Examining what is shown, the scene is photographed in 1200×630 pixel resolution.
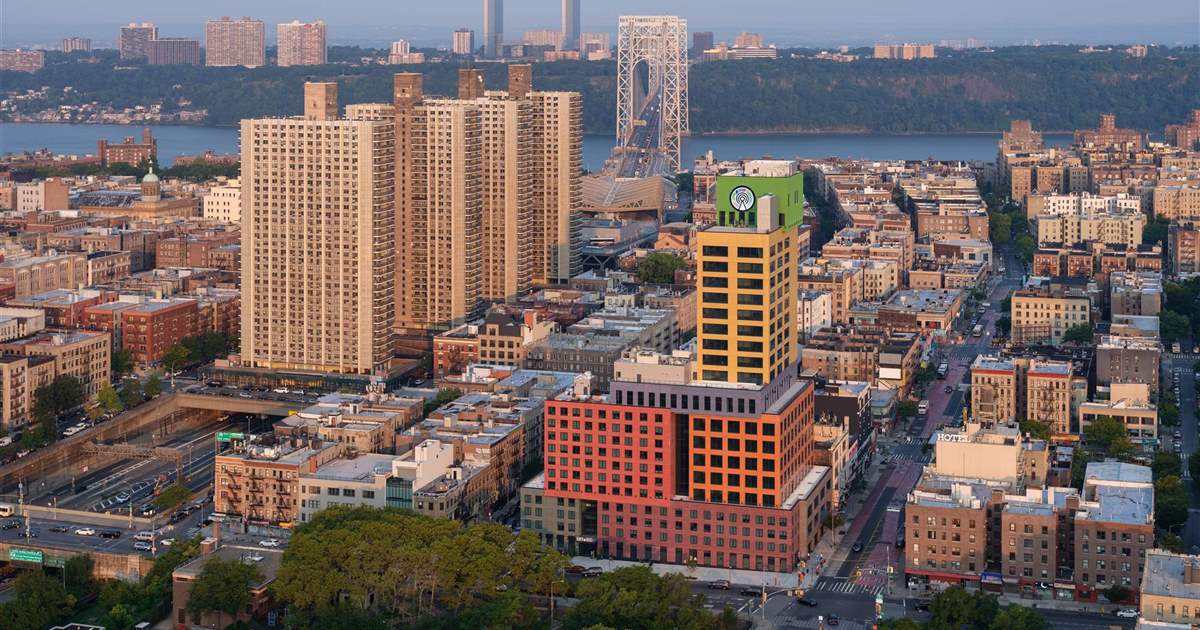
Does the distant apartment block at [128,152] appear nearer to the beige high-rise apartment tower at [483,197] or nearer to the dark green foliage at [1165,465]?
the beige high-rise apartment tower at [483,197]

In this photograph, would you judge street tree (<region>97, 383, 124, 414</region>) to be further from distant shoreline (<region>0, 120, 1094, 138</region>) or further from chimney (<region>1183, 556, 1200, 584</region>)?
distant shoreline (<region>0, 120, 1094, 138</region>)

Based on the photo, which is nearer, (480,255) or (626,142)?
(480,255)

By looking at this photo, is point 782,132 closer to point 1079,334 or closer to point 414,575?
point 1079,334

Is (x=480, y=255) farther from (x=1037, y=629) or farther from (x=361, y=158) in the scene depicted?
(x=1037, y=629)

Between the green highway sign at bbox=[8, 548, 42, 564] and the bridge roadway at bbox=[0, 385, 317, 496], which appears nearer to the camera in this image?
the green highway sign at bbox=[8, 548, 42, 564]

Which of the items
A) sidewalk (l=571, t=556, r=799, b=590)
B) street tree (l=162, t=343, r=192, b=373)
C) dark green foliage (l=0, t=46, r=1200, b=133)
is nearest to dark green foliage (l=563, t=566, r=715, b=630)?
sidewalk (l=571, t=556, r=799, b=590)

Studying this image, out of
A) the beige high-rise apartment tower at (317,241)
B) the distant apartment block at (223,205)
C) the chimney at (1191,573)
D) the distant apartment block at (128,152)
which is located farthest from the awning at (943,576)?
the distant apartment block at (128,152)

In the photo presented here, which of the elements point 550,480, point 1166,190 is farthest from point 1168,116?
point 550,480
